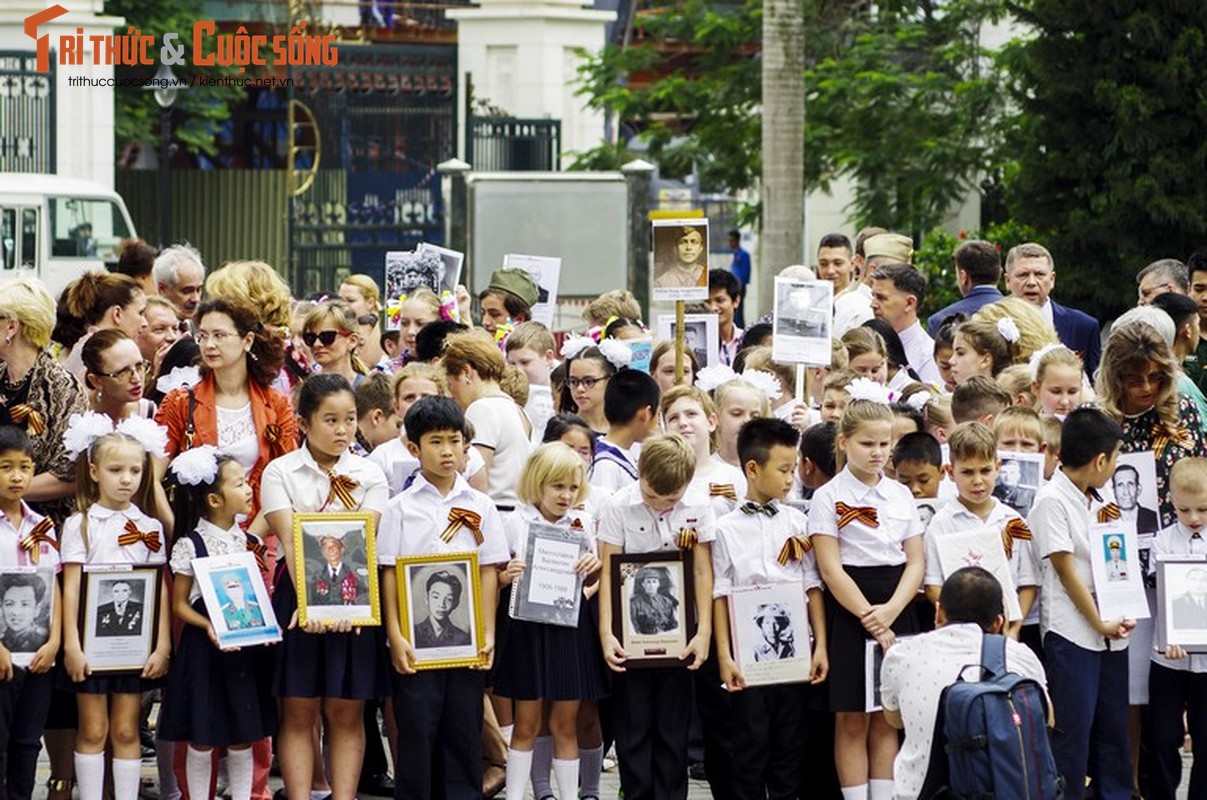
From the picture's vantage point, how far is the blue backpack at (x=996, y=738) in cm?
751

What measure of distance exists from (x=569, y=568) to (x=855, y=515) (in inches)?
46.1

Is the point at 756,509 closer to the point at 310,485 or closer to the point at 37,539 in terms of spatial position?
the point at 310,485

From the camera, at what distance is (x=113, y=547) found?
9094 millimetres

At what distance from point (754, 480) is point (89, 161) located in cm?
2435

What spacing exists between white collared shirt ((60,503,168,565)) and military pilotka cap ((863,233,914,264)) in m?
5.92

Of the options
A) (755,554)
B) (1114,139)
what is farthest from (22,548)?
(1114,139)

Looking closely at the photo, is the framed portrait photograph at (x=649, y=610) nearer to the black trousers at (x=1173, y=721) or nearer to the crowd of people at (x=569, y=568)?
the crowd of people at (x=569, y=568)

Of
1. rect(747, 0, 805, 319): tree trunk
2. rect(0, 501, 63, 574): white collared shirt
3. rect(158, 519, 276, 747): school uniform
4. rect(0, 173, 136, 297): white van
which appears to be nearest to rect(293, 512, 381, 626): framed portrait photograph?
rect(158, 519, 276, 747): school uniform

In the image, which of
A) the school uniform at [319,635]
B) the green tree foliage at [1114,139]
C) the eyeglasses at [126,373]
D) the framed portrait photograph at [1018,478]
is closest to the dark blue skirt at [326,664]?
the school uniform at [319,635]

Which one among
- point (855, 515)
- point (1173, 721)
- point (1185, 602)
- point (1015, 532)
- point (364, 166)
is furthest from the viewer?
point (364, 166)

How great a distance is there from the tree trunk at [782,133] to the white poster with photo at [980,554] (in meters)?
13.0

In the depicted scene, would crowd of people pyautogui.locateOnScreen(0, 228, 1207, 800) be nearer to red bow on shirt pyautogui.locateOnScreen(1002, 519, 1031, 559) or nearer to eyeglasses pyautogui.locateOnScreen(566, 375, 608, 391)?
red bow on shirt pyautogui.locateOnScreen(1002, 519, 1031, 559)

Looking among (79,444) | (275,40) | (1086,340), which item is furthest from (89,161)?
(79,444)

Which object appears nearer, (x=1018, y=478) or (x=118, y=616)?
(x=118, y=616)
